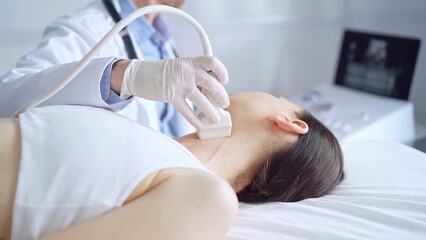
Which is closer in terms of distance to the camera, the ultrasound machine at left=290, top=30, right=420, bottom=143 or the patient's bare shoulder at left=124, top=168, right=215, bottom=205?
the patient's bare shoulder at left=124, top=168, right=215, bottom=205

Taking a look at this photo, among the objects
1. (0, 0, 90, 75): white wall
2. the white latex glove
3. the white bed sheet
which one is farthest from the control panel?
(0, 0, 90, 75): white wall

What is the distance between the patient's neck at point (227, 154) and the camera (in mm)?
933

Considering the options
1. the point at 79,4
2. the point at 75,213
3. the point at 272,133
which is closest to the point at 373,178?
the point at 272,133

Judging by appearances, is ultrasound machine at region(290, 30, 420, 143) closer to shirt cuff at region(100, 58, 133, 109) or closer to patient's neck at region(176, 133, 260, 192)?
patient's neck at region(176, 133, 260, 192)

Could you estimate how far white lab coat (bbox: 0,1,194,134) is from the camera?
88cm

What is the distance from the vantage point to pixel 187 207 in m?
0.65

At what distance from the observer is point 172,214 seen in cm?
64

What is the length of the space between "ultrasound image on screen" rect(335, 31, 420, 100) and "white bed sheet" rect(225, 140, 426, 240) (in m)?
0.78

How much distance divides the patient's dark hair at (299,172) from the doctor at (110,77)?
0.73 ft

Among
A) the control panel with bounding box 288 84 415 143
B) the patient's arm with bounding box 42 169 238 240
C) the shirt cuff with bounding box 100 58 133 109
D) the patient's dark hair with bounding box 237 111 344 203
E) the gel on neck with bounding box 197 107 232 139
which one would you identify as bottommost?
the control panel with bounding box 288 84 415 143

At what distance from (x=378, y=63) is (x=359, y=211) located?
1.22 meters

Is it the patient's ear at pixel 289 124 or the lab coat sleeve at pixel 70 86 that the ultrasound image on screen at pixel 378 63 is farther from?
the lab coat sleeve at pixel 70 86

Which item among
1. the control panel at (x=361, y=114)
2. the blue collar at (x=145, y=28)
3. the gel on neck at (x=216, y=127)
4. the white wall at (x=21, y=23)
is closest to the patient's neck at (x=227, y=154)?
the gel on neck at (x=216, y=127)

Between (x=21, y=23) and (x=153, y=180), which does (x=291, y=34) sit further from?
A: (x=153, y=180)
